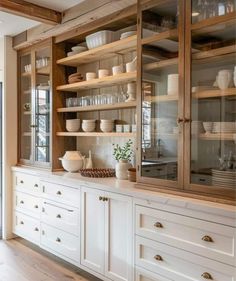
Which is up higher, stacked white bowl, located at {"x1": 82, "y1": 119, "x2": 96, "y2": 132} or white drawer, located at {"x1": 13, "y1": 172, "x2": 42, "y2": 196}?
stacked white bowl, located at {"x1": 82, "y1": 119, "x2": 96, "y2": 132}

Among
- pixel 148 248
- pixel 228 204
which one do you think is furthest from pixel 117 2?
pixel 148 248

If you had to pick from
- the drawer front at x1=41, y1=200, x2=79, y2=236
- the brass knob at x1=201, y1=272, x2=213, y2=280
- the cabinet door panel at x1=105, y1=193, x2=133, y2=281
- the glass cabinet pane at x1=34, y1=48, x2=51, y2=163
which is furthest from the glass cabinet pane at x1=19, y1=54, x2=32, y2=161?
the brass knob at x1=201, y1=272, x2=213, y2=280

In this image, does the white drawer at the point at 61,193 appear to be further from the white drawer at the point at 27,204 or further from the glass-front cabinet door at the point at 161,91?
the glass-front cabinet door at the point at 161,91

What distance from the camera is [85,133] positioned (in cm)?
319

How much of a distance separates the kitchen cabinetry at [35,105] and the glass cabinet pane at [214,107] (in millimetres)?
1927

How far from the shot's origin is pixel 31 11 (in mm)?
2941

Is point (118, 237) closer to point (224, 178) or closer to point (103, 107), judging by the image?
point (224, 178)

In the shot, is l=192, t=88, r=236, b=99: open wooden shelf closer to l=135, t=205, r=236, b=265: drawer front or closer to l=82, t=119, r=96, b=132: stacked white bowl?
l=135, t=205, r=236, b=265: drawer front

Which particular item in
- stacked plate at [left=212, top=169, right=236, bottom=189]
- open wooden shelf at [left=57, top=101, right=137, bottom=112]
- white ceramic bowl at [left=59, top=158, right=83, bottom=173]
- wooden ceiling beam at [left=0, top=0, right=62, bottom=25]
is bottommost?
white ceramic bowl at [left=59, top=158, right=83, bottom=173]

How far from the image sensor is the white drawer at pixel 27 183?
137 inches

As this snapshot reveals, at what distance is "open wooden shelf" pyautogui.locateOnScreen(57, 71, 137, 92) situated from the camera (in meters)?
2.72

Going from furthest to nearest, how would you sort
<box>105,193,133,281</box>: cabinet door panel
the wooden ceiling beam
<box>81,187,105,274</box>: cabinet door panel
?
the wooden ceiling beam, <box>81,187,105,274</box>: cabinet door panel, <box>105,193,133,281</box>: cabinet door panel

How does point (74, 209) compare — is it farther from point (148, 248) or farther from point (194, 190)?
point (194, 190)

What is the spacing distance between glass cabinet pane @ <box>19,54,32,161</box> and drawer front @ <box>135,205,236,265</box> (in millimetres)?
2156
